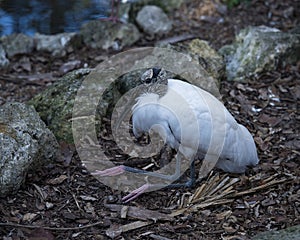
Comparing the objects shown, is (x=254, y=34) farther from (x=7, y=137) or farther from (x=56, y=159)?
(x=7, y=137)

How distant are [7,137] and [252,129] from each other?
5.99 feet

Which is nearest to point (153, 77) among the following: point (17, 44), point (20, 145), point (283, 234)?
point (20, 145)

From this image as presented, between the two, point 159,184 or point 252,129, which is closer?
point 159,184

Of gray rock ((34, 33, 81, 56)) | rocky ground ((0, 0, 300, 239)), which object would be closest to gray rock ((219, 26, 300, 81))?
rocky ground ((0, 0, 300, 239))

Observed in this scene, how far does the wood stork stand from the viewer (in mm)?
3500

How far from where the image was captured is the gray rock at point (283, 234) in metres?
3.01

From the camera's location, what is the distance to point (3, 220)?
328 centimetres

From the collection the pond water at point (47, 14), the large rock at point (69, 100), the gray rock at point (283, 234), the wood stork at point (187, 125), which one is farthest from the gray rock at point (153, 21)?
the gray rock at point (283, 234)

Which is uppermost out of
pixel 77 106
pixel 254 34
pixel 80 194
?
pixel 254 34

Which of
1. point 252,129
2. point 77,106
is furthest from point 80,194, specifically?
point 252,129

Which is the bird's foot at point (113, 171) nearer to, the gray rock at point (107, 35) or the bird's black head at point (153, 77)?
the bird's black head at point (153, 77)

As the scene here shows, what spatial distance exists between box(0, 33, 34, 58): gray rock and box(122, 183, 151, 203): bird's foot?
2652 millimetres

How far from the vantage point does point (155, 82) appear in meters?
3.70

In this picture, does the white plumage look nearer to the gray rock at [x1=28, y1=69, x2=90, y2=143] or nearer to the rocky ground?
the rocky ground
